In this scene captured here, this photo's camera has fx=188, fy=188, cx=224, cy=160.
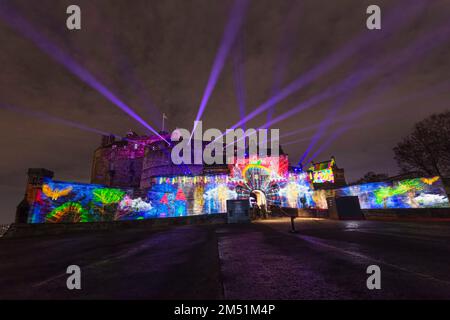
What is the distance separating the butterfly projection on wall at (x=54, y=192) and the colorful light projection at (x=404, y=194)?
29164 millimetres

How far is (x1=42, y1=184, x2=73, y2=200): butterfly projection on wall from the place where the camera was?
1456 centimetres

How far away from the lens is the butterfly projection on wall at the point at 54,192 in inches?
573

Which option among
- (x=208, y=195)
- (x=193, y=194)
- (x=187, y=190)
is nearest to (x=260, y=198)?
(x=208, y=195)

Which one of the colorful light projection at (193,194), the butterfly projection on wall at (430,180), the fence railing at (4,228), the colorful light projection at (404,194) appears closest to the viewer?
the fence railing at (4,228)

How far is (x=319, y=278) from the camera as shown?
9.04 ft

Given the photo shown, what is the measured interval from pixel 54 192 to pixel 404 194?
103 feet

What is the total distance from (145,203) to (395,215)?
25642 millimetres

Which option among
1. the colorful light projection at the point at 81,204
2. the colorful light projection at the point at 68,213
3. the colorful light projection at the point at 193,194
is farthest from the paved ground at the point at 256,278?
the colorful light projection at the point at 193,194

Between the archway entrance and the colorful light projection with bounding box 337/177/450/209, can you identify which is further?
the archway entrance

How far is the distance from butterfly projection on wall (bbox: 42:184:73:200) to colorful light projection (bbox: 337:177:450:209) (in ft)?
95.7

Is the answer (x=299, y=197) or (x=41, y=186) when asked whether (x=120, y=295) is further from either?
(x=299, y=197)

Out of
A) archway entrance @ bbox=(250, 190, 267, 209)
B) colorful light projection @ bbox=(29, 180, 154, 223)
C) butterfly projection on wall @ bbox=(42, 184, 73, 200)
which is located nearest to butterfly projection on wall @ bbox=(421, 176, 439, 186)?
archway entrance @ bbox=(250, 190, 267, 209)

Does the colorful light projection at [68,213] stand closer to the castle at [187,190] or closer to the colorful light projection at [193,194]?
the castle at [187,190]

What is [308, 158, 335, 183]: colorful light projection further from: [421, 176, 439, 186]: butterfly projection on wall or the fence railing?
the fence railing
